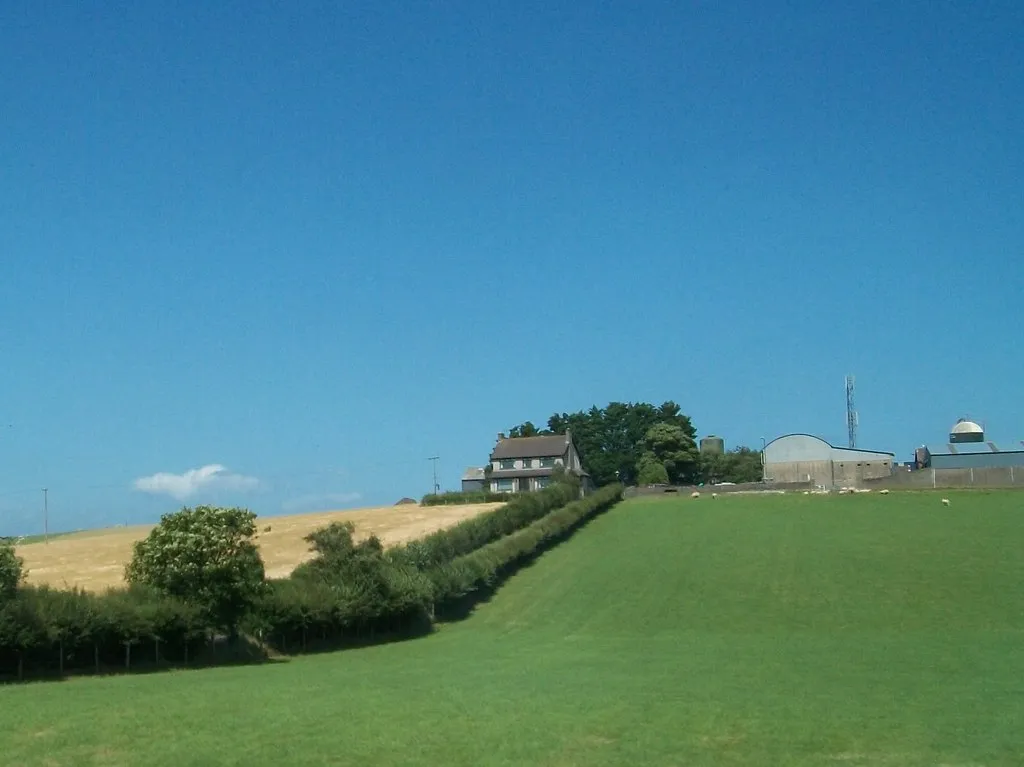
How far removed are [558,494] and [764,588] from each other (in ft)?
91.3

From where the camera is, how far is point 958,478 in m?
91.6

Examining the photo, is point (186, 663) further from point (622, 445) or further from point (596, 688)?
point (622, 445)

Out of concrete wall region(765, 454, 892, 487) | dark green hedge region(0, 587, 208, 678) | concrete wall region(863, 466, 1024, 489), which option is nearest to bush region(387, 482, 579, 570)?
dark green hedge region(0, 587, 208, 678)

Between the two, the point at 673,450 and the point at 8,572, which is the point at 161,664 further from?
the point at 673,450

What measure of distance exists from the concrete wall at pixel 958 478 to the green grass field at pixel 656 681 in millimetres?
25388

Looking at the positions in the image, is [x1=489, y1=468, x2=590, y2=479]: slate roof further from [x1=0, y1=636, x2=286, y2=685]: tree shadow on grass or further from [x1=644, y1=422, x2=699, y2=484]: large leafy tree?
[x1=0, y1=636, x2=286, y2=685]: tree shadow on grass

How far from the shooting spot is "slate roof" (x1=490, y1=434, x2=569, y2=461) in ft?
449

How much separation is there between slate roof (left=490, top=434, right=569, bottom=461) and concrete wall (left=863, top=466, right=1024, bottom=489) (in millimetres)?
49774

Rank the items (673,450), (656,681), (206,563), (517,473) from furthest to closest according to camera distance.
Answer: (673,450), (517,473), (206,563), (656,681)

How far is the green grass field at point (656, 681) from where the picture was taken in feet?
56.7

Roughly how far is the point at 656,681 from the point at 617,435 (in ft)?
420

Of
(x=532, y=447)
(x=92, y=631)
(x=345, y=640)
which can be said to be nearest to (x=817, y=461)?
(x=532, y=447)

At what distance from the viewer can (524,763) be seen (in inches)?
639

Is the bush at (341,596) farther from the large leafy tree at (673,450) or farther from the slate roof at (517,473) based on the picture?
the large leafy tree at (673,450)
